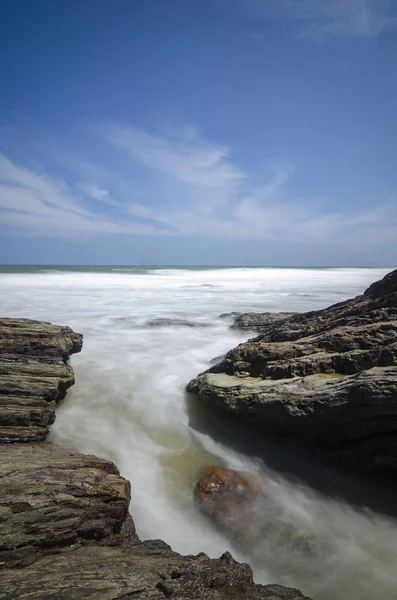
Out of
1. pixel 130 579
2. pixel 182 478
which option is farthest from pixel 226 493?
pixel 130 579

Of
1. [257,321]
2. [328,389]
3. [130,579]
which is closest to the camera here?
[130,579]

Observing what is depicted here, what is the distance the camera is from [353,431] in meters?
4.88

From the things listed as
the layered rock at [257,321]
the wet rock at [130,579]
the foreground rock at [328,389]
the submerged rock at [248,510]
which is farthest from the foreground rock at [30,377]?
the layered rock at [257,321]

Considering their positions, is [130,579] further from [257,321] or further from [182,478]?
[257,321]

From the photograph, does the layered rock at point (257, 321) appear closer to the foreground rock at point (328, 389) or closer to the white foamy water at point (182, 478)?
the white foamy water at point (182, 478)

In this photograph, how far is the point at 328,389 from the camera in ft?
16.3

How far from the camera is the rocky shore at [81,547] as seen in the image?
247cm

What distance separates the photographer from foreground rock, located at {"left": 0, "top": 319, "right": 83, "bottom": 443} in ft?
16.6

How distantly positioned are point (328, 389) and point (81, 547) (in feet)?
12.3

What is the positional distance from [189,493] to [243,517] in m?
0.82

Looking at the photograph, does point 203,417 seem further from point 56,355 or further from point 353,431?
point 56,355

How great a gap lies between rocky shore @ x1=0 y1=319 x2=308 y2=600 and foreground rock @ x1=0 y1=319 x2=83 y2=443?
279mm

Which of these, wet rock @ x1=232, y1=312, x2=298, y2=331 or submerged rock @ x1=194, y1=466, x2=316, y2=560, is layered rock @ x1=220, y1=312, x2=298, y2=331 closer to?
wet rock @ x1=232, y1=312, x2=298, y2=331

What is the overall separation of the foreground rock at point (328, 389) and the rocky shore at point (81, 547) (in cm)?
246
